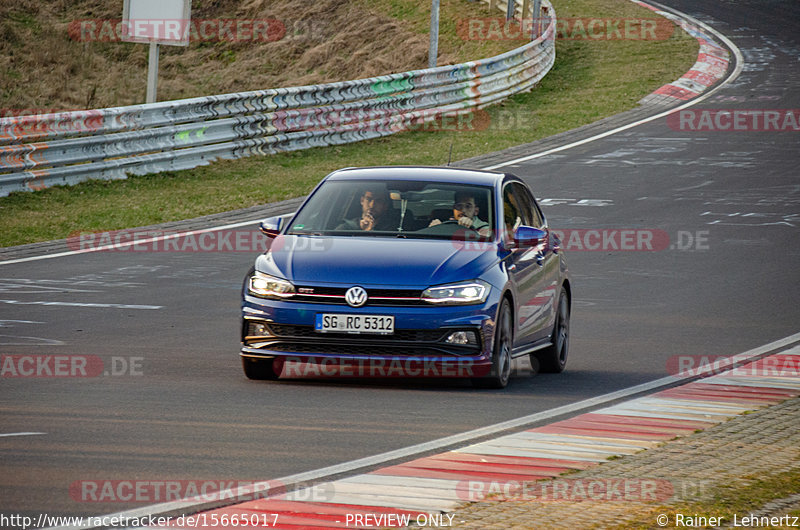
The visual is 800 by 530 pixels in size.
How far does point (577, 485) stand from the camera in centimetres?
676

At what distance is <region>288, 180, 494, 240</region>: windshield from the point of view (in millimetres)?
10797

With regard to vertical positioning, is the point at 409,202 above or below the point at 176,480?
above

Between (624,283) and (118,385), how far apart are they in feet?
26.4

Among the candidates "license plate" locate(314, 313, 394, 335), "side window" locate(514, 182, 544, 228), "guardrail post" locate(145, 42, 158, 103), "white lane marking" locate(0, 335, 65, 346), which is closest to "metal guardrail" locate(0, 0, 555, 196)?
"guardrail post" locate(145, 42, 158, 103)

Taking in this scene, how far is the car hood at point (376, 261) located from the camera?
32.4ft

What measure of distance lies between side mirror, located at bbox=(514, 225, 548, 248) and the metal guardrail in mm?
11473

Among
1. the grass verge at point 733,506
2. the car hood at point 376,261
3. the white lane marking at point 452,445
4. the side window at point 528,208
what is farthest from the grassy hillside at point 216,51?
the grass verge at point 733,506

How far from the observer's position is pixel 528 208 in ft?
39.5

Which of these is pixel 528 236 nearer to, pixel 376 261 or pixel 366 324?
pixel 376 261

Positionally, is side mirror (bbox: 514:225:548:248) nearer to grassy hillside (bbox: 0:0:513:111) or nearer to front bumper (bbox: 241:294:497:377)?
front bumper (bbox: 241:294:497:377)

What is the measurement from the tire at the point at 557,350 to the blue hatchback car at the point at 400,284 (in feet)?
0.56

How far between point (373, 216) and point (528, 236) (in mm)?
1188

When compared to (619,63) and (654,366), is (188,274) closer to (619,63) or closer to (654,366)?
(654,366)

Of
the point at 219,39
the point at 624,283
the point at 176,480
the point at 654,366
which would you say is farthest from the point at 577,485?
the point at 219,39
